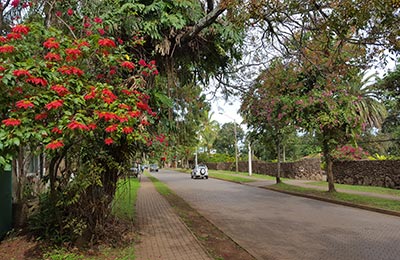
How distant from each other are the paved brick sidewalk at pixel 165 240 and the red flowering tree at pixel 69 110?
112 cm

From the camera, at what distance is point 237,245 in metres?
7.02

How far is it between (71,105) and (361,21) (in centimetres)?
472

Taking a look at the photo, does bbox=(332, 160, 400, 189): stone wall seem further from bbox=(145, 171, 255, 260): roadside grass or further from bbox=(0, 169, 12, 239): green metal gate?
bbox=(0, 169, 12, 239): green metal gate

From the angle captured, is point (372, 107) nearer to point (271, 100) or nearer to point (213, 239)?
point (271, 100)

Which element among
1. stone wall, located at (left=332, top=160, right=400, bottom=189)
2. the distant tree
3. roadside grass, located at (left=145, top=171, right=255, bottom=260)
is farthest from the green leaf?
the distant tree

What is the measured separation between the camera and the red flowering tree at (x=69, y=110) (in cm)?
423

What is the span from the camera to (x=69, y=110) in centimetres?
447

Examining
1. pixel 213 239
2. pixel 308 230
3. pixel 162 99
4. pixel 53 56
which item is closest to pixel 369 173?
pixel 308 230

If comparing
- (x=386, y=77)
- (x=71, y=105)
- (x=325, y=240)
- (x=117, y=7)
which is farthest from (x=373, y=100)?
(x=71, y=105)

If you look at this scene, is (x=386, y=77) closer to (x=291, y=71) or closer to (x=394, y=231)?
(x=291, y=71)

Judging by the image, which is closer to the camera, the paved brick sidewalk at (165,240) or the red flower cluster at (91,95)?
the red flower cluster at (91,95)

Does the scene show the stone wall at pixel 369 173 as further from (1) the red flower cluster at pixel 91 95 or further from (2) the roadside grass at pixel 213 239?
(1) the red flower cluster at pixel 91 95

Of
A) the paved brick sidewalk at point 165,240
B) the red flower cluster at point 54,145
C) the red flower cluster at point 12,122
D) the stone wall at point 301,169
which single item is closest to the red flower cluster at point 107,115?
the red flower cluster at point 54,145

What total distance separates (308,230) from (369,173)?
14670 millimetres
